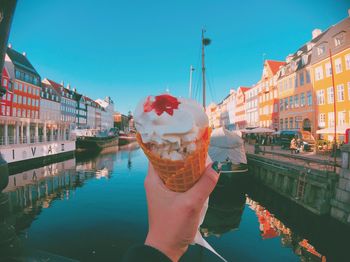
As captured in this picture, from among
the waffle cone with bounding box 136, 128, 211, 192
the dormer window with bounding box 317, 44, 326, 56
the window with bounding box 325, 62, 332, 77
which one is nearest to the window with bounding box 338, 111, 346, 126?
the window with bounding box 325, 62, 332, 77

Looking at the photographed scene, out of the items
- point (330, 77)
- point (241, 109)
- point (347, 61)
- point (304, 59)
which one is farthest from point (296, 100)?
point (241, 109)

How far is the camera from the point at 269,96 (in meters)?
40.6

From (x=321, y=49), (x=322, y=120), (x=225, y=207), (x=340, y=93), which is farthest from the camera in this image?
(x=321, y=49)

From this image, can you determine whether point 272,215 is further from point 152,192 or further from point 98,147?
point 98,147

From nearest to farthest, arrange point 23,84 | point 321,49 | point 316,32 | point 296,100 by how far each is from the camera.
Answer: point 321,49, point 296,100, point 316,32, point 23,84

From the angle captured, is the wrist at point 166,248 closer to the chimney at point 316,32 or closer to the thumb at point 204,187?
the thumb at point 204,187

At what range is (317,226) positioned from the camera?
8.82 metres

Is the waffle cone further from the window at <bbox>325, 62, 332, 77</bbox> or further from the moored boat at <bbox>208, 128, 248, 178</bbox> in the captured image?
the window at <bbox>325, 62, 332, 77</bbox>

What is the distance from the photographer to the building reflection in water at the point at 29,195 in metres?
2.23

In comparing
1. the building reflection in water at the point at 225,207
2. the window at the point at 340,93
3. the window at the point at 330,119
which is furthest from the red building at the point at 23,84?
the window at the point at 340,93

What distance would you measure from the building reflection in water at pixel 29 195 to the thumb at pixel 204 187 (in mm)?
2125

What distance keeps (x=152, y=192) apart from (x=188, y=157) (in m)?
0.43

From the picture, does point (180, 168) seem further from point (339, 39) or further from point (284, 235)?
point (339, 39)

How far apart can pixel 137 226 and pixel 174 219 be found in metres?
8.57
